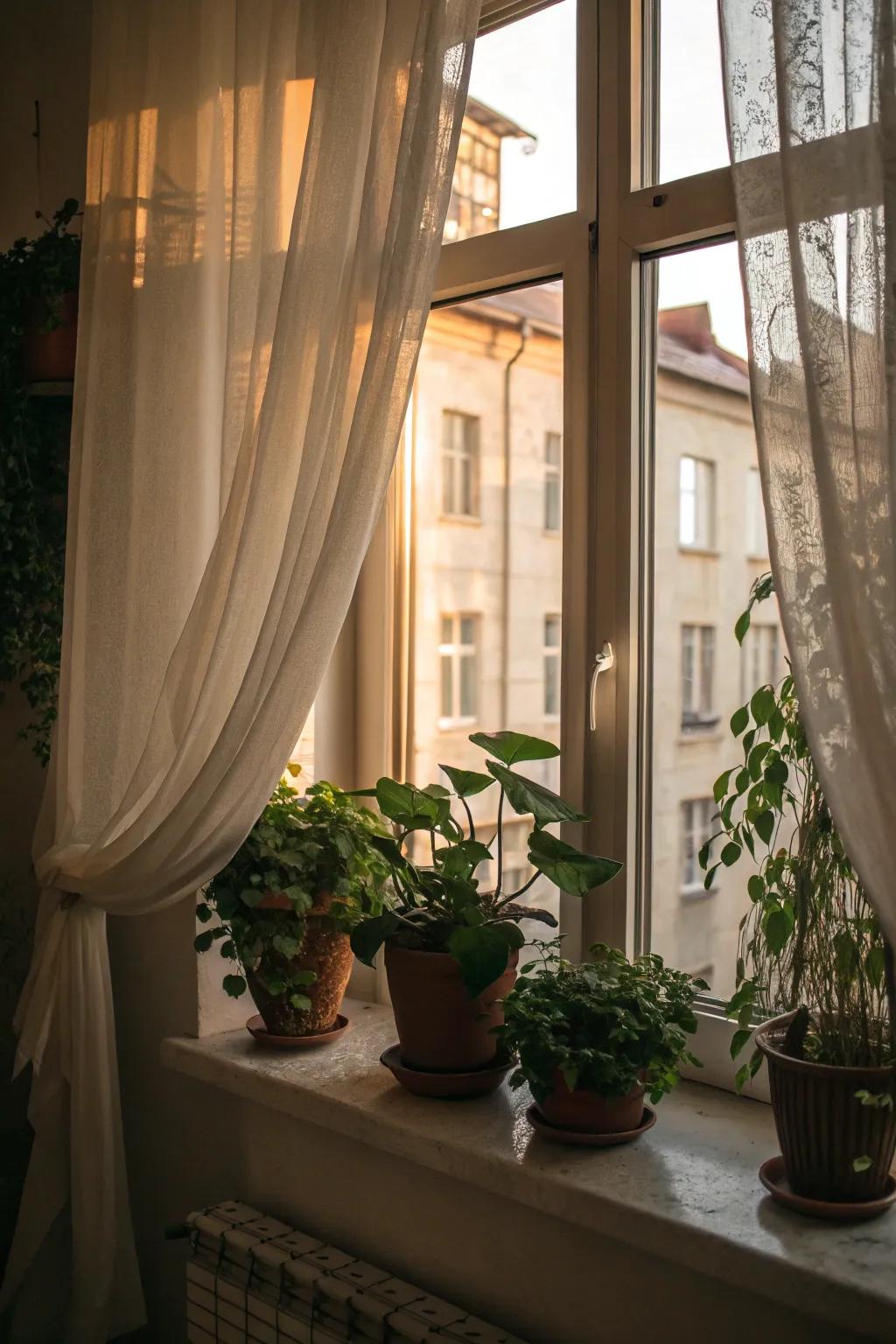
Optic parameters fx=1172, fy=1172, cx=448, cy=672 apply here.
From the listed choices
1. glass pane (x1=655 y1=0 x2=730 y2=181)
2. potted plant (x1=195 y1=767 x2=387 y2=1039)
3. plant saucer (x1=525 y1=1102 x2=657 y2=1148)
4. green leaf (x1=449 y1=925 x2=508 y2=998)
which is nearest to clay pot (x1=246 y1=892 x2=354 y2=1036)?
potted plant (x1=195 y1=767 x2=387 y2=1039)

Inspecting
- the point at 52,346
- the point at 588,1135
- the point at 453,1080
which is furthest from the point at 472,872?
the point at 52,346

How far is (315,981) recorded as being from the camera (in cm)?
192

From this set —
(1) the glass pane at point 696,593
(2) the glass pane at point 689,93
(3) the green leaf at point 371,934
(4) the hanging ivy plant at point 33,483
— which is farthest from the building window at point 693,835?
(4) the hanging ivy plant at point 33,483

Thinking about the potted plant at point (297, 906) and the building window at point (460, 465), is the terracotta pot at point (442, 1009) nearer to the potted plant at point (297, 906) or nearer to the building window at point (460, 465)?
the potted plant at point (297, 906)

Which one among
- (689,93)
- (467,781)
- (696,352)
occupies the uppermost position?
(689,93)

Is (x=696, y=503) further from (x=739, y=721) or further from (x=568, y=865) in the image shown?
(x=568, y=865)

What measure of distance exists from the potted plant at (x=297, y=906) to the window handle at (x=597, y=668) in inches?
16.5

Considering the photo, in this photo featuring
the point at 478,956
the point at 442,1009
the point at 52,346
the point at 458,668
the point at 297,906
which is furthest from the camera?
the point at 52,346

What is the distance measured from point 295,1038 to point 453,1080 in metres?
0.36

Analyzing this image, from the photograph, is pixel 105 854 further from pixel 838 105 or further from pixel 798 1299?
pixel 838 105

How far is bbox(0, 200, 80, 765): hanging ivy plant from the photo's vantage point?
2156mm

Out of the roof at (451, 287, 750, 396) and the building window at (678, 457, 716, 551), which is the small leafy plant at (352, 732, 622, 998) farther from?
the roof at (451, 287, 750, 396)

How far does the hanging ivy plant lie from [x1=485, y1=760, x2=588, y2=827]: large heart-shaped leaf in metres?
1.05

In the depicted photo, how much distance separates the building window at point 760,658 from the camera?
1605mm
